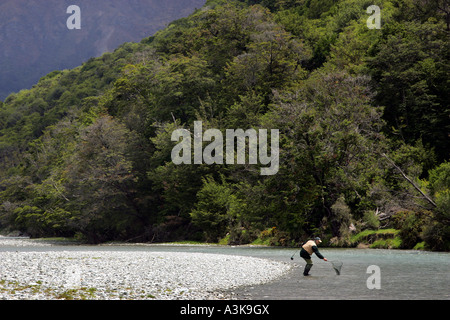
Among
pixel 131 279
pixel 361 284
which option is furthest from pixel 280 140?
pixel 131 279

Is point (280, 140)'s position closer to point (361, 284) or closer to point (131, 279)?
point (361, 284)

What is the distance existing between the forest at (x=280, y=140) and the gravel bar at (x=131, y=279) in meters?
17.2

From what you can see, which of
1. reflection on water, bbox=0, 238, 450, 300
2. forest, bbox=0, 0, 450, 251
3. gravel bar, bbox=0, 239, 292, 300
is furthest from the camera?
forest, bbox=0, 0, 450, 251

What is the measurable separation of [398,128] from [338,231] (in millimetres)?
14392

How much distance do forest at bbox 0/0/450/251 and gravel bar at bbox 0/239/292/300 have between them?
56.3ft

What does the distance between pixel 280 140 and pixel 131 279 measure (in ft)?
87.5

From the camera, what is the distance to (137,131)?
229 feet

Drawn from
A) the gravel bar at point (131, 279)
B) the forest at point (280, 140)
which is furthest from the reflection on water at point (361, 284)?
the forest at point (280, 140)

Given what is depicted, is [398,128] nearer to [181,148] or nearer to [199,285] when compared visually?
[181,148]

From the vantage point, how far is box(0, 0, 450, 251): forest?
39969mm

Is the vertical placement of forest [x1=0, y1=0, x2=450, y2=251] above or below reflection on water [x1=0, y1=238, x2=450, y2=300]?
above

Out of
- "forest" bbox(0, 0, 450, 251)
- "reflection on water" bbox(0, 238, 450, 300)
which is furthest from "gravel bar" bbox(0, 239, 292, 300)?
"forest" bbox(0, 0, 450, 251)

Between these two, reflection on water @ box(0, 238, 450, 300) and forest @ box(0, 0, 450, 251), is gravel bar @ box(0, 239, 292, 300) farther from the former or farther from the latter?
forest @ box(0, 0, 450, 251)
